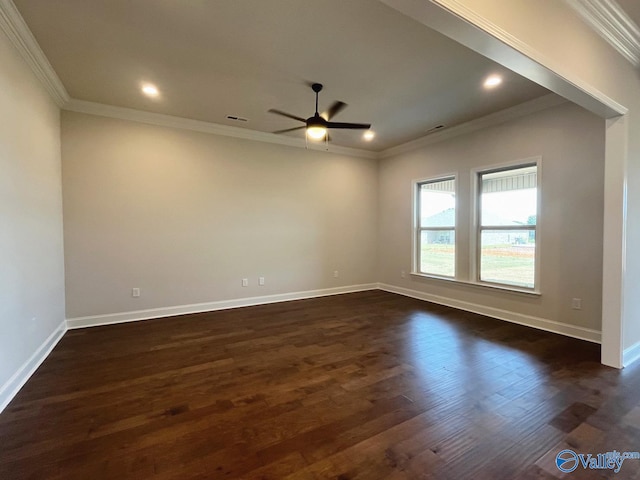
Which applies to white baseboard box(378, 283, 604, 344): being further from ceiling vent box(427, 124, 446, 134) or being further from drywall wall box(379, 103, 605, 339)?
ceiling vent box(427, 124, 446, 134)

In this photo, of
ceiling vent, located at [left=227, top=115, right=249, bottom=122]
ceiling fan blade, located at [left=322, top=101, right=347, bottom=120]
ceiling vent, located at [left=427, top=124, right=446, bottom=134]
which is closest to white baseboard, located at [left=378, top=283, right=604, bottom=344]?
ceiling vent, located at [left=427, top=124, right=446, bottom=134]

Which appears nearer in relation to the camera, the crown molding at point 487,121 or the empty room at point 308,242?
the empty room at point 308,242

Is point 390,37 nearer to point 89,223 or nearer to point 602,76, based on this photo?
point 602,76

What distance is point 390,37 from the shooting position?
262 centimetres

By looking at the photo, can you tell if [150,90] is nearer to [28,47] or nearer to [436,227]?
[28,47]

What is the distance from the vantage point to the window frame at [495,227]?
396 cm

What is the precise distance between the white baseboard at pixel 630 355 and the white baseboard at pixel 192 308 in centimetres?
407

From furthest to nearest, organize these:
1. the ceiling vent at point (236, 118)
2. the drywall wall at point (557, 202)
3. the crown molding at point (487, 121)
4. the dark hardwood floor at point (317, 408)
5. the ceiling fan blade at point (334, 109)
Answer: the ceiling vent at point (236, 118)
the ceiling fan blade at point (334, 109)
the crown molding at point (487, 121)
the drywall wall at point (557, 202)
the dark hardwood floor at point (317, 408)

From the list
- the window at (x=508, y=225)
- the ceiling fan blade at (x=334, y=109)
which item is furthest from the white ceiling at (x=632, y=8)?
the ceiling fan blade at (x=334, y=109)

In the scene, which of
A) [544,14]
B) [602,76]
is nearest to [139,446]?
[544,14]

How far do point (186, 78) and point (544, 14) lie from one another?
10.8 feet

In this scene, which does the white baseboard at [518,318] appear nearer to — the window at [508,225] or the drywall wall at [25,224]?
the window at [508,225]

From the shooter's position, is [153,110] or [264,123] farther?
[264,123]

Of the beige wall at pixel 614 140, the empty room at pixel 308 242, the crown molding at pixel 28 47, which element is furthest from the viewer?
the crown molding at pixel 28 47
